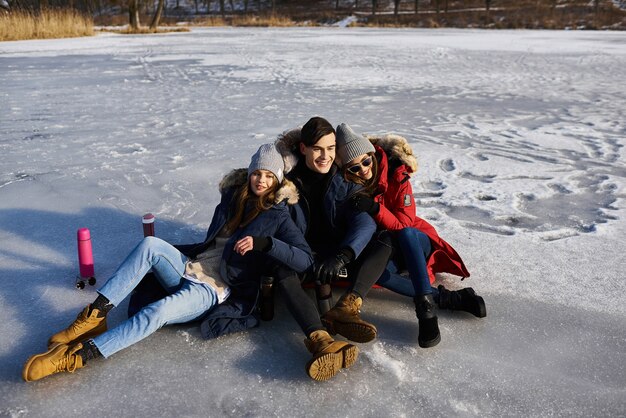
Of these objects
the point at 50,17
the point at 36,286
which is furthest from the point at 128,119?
the point at 50,17

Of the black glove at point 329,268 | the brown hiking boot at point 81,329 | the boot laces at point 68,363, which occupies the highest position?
the black glove at point 329,268

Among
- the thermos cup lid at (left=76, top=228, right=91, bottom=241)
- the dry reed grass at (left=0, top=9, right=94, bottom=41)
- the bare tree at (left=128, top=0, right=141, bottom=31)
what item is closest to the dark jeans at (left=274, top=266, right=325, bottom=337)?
the thermos cup lid at (left=76, top=228, right=91, bottom=241)

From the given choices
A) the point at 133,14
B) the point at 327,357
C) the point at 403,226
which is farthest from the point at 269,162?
the point at 133,14

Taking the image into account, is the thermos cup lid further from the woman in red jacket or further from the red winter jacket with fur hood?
the red winter jacket with fur hood

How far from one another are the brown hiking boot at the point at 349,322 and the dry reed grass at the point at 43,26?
20.2 meters

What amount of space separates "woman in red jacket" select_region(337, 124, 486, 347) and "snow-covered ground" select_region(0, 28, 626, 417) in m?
0.12

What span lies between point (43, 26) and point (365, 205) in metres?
21.0

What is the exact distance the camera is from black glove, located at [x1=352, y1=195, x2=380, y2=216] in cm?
292

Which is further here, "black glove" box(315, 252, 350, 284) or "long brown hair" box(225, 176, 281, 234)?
"long brown hair" box(225, 176, 281, 234)

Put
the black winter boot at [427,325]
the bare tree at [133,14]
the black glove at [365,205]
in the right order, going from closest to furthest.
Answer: the black winter boot at [427,325] → the black glove at [365,205] → the bare tree at [133,14]

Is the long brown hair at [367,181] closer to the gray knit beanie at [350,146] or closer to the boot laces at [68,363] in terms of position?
the gray knit beanie at [350,146]

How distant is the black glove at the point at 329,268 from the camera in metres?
2.67

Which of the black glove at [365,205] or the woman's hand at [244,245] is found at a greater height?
the black glove at [365,205]

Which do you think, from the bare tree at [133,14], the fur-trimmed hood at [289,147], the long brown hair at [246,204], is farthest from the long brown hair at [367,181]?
the bare tree at [133,14]
